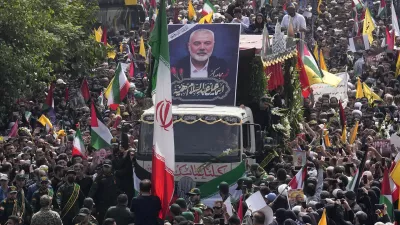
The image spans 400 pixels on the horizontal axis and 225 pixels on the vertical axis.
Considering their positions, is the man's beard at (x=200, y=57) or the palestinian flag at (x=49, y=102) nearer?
the man's beard at (x=200, y=57)

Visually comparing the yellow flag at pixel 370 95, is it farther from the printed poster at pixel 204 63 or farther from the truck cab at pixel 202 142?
the truck cab at pixel 202 142

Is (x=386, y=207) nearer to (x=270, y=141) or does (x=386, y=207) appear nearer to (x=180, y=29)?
(x=270, y=141)

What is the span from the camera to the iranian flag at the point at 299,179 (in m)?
23.5

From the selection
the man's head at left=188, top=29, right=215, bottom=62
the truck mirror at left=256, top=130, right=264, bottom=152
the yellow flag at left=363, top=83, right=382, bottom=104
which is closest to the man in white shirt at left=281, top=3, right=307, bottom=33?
the yellow flag at left=363, top=83, right=382, bottom=104

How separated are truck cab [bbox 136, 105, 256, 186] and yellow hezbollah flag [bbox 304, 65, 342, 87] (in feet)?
24.1

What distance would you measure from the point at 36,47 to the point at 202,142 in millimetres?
11515

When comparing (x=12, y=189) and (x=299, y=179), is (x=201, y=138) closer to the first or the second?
(x=299, y=179)

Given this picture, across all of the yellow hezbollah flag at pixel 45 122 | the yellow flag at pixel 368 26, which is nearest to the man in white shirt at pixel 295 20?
the yellow flag at pixel 368 26

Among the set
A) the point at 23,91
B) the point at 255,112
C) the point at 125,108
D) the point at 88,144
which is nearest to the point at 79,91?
the point at 23,91

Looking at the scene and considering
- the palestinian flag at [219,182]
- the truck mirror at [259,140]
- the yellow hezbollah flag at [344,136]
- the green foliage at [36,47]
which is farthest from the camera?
the green foliage at [36,47]

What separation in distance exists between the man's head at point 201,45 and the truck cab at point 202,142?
1.30m

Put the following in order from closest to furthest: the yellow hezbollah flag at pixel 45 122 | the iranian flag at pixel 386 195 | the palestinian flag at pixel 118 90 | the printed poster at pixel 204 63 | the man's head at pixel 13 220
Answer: the man's head at pixel 13 220 < the iranian flag at pixel 386 195 < the printed poster at pixel 204 63 < the yellow hezbollah flag at pixel 45 122 < the palestinian flag at pixel 118 90

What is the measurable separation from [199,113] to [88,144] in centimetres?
454

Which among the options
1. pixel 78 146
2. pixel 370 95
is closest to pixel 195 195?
pixel 78 146
